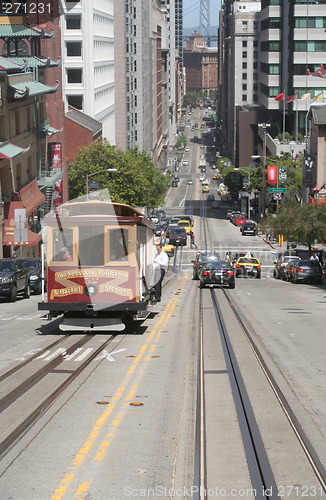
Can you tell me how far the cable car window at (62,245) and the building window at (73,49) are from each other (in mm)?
77644

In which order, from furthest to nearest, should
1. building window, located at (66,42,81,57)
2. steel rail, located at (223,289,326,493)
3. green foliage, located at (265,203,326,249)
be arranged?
building window, located at (66,42,81,57)
green foliage, located at (265,203,326,249)
steel rail, located at (223,289,326,493)

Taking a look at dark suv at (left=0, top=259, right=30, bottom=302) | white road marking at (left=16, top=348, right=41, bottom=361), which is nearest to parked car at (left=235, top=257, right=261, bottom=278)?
dark suv at (left=0, top=259, right=30, bottom=302)

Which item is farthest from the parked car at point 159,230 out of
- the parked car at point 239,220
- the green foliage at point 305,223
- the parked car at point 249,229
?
the green foliage at point 305,223

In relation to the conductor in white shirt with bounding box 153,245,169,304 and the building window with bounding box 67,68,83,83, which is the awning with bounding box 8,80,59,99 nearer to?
the conductor in white shirt with bounding box 153,245,169,304

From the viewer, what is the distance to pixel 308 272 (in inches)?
1756

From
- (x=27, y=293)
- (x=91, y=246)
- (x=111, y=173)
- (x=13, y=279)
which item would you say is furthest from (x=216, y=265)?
(x=111, y=173)

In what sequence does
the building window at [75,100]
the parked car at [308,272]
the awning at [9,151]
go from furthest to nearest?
the building window at [75,100]
the awning at [9,151]
the parked car at [308,272]

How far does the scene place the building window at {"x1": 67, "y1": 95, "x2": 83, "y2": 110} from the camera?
9562 centimetres

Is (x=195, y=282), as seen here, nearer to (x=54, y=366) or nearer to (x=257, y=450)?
(x=54, y=366)

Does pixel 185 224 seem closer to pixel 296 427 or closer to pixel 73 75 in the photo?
pixel 73 75

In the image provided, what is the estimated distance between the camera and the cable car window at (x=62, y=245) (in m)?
19.8

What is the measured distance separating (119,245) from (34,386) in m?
6.16

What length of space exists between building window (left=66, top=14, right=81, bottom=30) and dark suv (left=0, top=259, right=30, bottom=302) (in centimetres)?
6214

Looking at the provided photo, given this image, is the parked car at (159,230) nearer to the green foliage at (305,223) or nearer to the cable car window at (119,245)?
the green foliage at (305,223)
